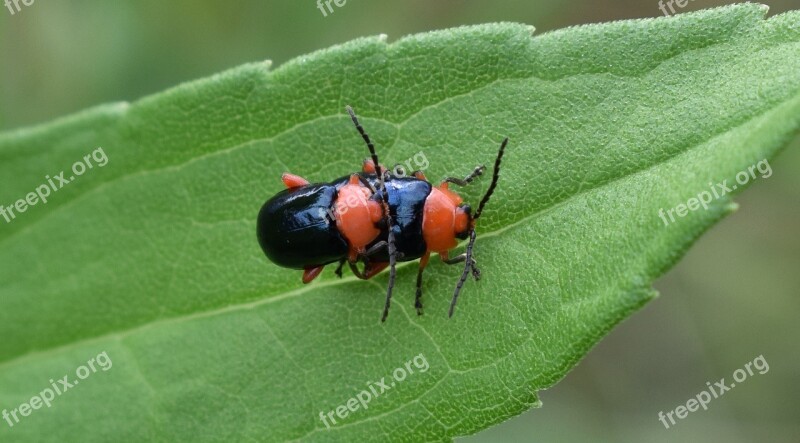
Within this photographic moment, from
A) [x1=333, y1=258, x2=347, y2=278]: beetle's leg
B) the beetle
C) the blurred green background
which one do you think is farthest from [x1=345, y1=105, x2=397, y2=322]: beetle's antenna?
the blurred green background

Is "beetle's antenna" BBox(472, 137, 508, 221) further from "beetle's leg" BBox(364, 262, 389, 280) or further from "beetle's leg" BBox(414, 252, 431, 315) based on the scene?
"beetle's leg" BBox(364, 262, 389, 280)

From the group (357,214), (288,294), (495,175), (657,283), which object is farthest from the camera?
(657,283)

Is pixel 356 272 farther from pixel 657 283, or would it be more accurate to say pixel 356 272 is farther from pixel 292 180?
pixel 657 283

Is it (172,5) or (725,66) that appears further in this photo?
(172,5)

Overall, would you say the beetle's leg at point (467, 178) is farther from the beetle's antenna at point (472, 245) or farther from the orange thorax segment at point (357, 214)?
the orange thorax segment at point (357, 214)

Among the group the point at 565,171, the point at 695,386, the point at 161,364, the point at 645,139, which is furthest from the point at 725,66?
the point at 695,386

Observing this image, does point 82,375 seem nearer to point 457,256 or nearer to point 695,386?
point 457,256

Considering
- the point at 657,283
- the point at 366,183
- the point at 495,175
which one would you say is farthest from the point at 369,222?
the point at 657,283
